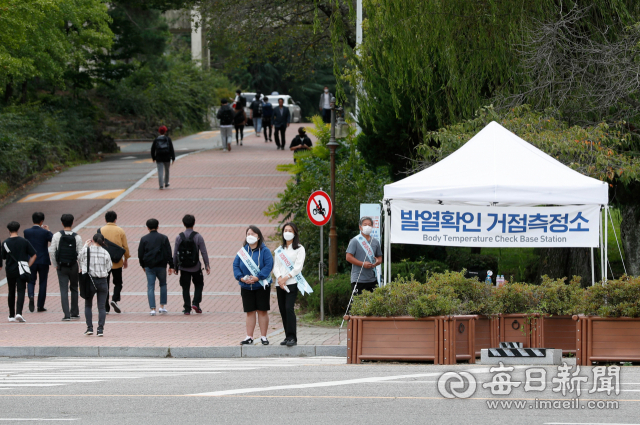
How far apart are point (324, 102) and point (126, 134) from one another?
980 centimetres

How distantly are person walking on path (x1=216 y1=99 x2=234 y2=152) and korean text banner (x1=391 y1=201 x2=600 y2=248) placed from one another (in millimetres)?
21705

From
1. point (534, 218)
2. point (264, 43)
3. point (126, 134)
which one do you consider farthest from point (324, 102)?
point (534, 218)

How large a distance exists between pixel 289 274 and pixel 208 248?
9.14m

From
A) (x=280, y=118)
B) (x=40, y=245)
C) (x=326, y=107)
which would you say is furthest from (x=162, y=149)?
(x=326, y=107)

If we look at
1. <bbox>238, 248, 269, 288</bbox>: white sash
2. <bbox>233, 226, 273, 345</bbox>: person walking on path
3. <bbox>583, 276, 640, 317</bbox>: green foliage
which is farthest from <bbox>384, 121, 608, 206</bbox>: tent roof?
<bbox>238, 248, 269, 288</bbox>: white sash

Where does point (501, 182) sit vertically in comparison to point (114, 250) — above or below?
above

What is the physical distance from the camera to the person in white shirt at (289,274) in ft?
38.4

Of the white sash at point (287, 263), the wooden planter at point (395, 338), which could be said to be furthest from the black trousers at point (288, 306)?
the wooden planter at point (395, 338)

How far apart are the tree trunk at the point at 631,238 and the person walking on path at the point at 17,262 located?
37.2ft

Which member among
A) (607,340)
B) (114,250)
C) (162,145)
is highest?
(162,145)

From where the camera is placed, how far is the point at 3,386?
29.6 feet

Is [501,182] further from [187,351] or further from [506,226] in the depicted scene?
[187,351]

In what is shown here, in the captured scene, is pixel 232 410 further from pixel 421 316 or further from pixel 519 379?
pixel 421 316

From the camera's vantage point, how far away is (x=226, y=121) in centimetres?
3284
